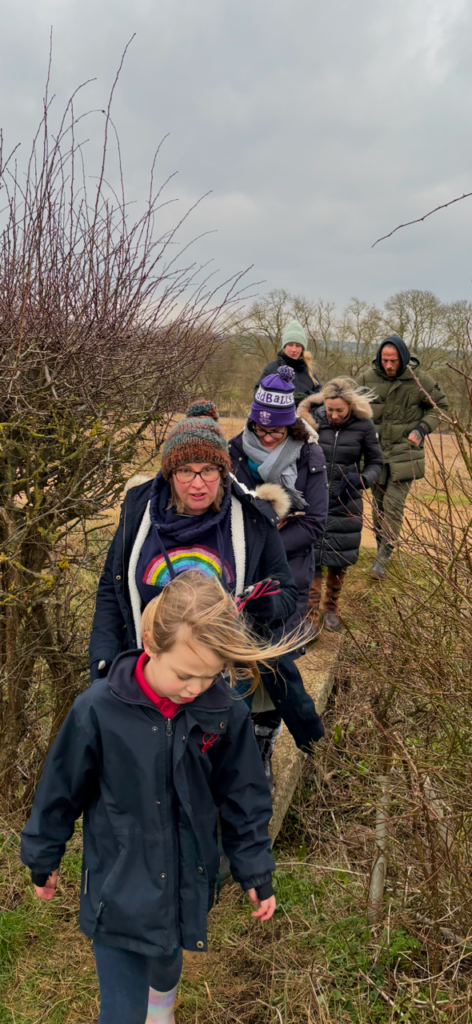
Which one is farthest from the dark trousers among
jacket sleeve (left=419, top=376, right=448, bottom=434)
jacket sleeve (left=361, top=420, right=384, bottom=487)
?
jacket sleeve (left=419, top=376, right=448, bottom=434)

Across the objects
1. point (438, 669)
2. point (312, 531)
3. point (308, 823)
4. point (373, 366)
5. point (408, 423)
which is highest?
point (373, 366)

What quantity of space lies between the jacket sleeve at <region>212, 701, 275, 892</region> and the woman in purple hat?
A: 115cm

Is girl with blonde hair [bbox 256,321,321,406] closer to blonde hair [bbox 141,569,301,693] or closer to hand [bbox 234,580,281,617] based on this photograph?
hand [bbox 234,580,281,617]

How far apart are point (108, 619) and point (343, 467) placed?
3.07m

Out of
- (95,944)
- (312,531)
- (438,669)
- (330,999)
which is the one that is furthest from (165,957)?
(312,531)

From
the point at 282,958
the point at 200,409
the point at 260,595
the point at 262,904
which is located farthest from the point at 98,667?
the point at 282,958

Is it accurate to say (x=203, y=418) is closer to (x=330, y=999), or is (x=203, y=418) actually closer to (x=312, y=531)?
(x=312, y=531)

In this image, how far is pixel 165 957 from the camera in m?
1.73

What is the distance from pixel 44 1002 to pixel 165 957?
0.96m

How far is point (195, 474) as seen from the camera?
2.13m

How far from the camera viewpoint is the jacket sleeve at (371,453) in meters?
4.79

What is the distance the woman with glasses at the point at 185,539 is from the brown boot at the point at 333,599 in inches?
114

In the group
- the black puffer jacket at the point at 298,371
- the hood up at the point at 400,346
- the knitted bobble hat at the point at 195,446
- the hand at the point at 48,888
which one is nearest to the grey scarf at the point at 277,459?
the knitted bobble hat at the point at 195,446

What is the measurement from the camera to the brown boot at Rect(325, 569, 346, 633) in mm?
5145
